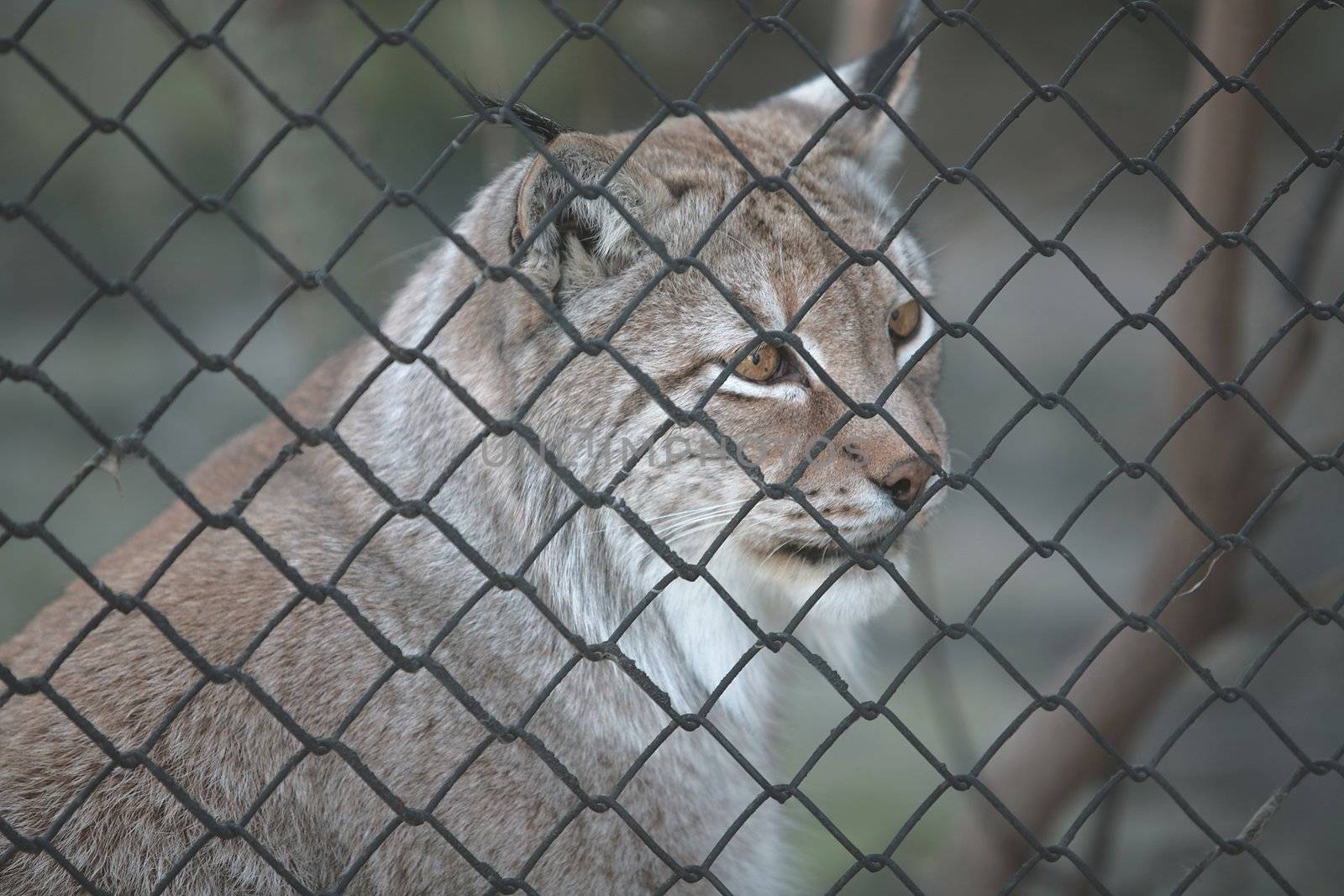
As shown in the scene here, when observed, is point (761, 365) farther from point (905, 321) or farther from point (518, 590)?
point (518, 590)

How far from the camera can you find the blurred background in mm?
5750

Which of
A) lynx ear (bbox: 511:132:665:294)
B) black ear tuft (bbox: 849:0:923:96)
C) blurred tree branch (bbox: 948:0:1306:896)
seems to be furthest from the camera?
blurred tree branch (bbox: 948:0:1306:896)

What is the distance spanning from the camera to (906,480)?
231 centimetres

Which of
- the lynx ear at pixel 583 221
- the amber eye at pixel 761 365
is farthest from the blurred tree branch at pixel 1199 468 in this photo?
the lynx ear at pixel 583 221

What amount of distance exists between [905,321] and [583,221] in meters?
0.82

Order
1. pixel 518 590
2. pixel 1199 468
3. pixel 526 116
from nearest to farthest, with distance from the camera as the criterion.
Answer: pixel 526 116, pixel 518 590, pixel 1199 468

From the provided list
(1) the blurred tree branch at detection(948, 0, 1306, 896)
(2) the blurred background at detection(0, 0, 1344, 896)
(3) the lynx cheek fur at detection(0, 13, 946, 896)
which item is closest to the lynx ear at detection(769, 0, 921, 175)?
(3) the lynx cheek fur at detection(0, 13, 946, 896)

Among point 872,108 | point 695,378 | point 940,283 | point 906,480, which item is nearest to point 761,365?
point 695,378

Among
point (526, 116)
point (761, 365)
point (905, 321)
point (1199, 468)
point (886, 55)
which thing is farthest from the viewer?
point (1199, 468)

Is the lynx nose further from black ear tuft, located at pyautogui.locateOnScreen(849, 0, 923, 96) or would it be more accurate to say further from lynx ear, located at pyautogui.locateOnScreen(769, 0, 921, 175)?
black ear tuft, located at pyautogui.locateOnScreen(849, 0, 923, 96)

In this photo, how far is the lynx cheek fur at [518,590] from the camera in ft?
7.28

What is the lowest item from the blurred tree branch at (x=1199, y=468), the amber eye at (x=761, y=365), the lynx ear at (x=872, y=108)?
the blurred tree branch at (x=1199, y=468)

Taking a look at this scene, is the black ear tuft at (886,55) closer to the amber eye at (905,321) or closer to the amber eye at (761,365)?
the amber eye at (905,321)

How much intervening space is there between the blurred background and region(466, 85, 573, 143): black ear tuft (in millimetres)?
3477
